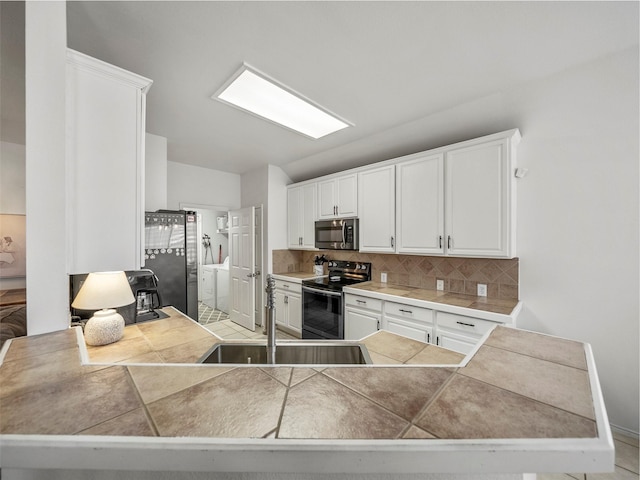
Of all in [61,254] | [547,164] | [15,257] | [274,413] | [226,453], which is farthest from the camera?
[15,257]

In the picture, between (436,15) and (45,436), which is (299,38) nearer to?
(436,15)

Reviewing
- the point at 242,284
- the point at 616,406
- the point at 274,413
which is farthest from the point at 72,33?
the point at 616,406

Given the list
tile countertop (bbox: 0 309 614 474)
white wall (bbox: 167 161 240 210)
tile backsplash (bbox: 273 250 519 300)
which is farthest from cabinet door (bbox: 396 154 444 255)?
white wall (bbox: 167 161 240 210)

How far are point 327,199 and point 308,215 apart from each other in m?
0.46

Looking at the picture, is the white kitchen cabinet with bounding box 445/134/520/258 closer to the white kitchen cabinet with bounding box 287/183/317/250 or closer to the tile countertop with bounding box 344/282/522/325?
the tile countertop with bounding box 344/282/522/325

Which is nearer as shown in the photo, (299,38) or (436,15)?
(436,15)

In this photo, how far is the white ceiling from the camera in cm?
143

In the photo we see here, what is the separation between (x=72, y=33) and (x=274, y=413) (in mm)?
2378

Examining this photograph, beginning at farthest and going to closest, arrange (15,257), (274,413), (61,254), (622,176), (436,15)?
(15,257), (622,176), (436,15), (61,254), (274,413)

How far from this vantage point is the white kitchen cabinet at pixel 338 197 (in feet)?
11.3

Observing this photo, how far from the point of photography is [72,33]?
156 cm

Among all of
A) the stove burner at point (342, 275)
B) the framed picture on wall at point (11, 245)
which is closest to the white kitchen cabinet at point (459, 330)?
the stove burner at point (342, 275)

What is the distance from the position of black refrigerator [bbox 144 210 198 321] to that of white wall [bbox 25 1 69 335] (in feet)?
5.31

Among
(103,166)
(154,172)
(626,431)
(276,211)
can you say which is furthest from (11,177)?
(626,431)
